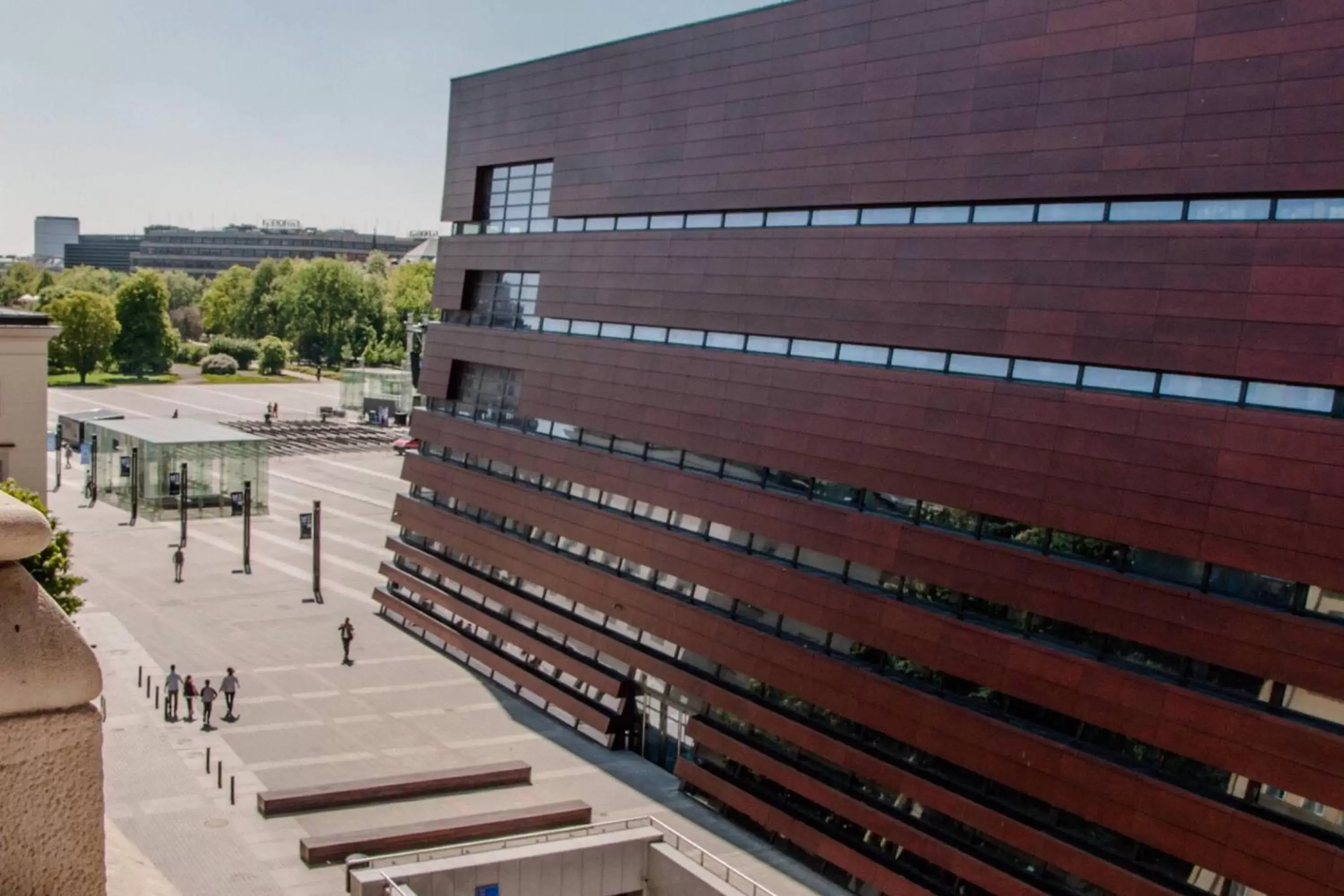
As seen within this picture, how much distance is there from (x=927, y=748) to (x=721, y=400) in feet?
28.4

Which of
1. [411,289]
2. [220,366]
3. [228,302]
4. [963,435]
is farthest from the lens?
[228,302]

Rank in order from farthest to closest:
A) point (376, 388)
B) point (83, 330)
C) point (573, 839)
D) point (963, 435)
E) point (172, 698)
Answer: point (83, 330), point (376, 388), point (172, 698), point (573, 839), point (963, 435)

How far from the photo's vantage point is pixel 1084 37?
63.6 ft

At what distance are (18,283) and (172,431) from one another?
131688mm

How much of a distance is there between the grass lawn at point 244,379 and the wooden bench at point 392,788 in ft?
343

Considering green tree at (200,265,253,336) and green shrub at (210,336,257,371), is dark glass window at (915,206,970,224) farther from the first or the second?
green tree at (200,265,253,336)

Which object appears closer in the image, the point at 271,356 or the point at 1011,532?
the point at 1011,532

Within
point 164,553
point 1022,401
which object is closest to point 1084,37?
point 1022,401

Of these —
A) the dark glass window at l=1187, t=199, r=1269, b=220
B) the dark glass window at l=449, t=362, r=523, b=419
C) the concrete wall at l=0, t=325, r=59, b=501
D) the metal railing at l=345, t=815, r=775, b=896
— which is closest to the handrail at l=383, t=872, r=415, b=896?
the metal railing at l=345, t=815, r=775, b=896

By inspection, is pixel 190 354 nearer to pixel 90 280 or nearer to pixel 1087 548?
pixel 90 280

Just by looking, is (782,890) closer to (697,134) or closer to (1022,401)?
(1022,401)

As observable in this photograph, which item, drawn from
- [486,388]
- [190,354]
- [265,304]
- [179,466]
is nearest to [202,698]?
[486,388]

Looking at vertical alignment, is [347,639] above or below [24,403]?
below

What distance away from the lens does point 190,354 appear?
137875 millimetres
